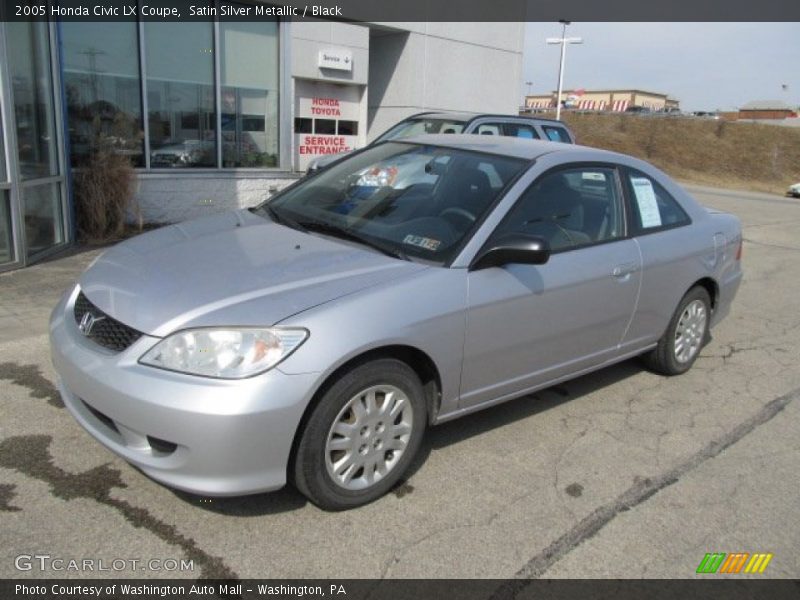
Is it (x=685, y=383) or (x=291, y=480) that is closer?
(x=291, y=480)

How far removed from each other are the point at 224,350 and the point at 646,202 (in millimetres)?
3086

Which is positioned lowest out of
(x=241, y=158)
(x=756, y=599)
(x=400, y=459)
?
(x=756, y=599)

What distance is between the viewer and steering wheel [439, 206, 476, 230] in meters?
3.54

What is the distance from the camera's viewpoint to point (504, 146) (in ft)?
13.8

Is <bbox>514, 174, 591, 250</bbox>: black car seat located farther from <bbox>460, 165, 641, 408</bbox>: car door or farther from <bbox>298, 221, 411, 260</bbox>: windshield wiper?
<bbox>298, 221, 411, 260</bbox>: windshield wiper

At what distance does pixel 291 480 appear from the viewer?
9.68 ft

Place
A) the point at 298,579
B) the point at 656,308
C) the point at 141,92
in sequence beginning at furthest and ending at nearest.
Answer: the point at 141,92
the point at 656,308
the point at 298,579

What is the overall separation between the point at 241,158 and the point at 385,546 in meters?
8.72

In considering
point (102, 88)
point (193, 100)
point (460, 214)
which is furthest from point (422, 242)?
point (193, 100)

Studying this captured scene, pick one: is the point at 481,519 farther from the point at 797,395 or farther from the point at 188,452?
the point at 797,395

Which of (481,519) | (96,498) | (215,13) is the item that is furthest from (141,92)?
(481,519)

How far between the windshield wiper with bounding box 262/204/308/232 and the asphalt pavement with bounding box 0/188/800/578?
138 centimetres

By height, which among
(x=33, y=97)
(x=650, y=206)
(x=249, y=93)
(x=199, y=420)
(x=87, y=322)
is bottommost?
(x=199, y=420)

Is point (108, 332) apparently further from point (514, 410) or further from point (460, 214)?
point (514, 410)
